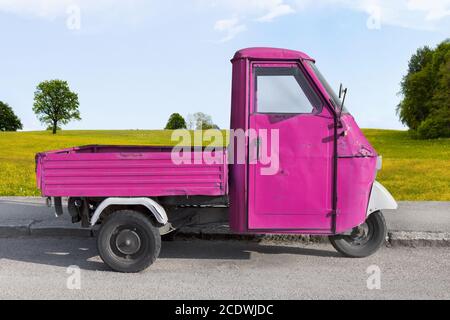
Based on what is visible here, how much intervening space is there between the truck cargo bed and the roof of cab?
1.08m

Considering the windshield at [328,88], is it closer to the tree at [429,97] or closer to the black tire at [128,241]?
the black tire at [128,241]

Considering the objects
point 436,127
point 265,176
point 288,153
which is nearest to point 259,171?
point 265,176

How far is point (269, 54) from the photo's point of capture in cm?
527

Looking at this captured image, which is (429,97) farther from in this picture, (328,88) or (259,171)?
(259,171)

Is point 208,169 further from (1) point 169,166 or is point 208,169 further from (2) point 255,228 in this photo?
(2) point 255,228

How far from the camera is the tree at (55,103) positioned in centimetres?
7144

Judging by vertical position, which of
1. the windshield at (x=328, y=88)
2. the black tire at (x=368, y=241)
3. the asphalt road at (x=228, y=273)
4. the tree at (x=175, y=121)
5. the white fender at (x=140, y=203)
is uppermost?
the tree at (x=175, y=121)

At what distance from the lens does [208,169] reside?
17.1 feet

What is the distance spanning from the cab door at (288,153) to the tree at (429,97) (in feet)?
151

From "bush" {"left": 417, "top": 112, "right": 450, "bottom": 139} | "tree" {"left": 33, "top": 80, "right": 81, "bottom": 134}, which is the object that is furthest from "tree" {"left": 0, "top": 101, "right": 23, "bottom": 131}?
"bush" {"left": 417, "top": 112, "right": 450, "bottom": 139}

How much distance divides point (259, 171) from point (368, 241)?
5.81 feet

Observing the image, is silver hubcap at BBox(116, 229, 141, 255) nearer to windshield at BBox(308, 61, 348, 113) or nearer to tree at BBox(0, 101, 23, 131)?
windshield at BBox(308, 61, 348, 113)

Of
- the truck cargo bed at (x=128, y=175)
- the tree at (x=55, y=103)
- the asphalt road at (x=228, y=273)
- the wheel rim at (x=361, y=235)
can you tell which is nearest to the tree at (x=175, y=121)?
the tree at (x=55, y=103)
